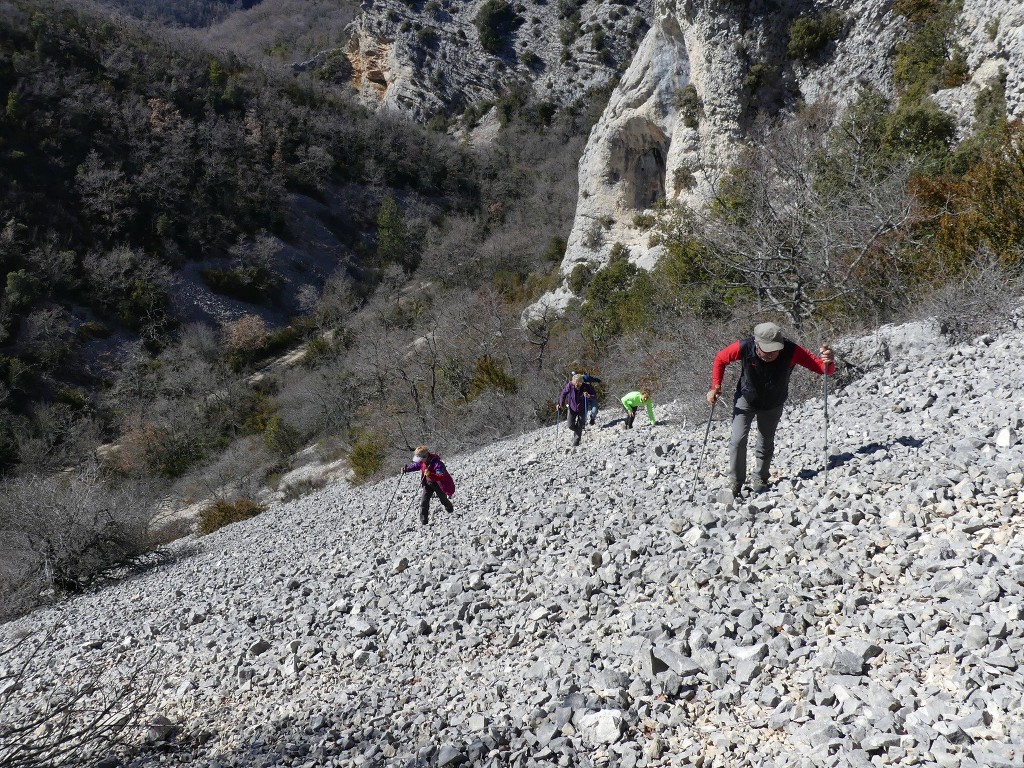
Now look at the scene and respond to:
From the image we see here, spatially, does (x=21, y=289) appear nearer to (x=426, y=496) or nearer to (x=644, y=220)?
(x=644, y=220)

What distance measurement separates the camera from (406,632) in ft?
16.7

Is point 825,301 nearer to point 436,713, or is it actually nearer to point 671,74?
point 436,713

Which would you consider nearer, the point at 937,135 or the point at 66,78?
the point at 937,135

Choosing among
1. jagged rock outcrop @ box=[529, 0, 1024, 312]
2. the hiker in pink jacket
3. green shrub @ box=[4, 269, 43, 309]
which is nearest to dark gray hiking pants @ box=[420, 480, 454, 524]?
the hiker in pink jacket

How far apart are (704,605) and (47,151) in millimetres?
45461

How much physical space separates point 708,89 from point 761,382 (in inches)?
846

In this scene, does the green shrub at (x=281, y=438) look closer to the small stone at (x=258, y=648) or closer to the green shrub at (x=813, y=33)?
the small stone at (x=258, y=648)

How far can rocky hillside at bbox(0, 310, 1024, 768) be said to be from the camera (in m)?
2.87

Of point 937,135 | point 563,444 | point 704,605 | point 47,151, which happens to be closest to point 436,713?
point 704,605

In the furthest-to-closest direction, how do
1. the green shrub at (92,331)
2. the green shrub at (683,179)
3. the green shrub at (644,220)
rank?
the green shrub at (92,331), the green shrub at (644,220), the green shrub at (683,179)

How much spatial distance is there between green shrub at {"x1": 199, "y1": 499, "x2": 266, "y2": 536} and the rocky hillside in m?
9.63

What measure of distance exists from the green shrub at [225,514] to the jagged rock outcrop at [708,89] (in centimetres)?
1629

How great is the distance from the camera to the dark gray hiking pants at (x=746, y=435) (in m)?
4.99

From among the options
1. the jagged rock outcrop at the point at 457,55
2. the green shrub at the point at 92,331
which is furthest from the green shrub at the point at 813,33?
the jagged rock outcrop at the point at 457,55
